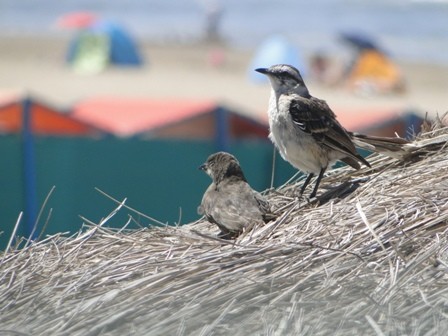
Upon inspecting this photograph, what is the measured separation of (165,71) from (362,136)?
29.6 m

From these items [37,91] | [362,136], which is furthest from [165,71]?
[362,136]

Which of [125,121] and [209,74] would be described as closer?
[125,121]

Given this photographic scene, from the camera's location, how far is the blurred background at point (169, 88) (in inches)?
497

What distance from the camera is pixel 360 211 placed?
546 cm

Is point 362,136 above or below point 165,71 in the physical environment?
above

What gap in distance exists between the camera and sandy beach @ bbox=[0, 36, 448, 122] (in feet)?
93.9

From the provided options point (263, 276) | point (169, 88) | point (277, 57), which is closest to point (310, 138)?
point (263, 276)

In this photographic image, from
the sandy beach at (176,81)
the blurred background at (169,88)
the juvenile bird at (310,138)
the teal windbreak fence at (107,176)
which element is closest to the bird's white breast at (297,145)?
the juvenile bird at (310,138)

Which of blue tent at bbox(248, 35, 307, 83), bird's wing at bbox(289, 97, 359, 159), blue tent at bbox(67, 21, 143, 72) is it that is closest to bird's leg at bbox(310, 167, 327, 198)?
bird's wing at bbox(289, 97, 359, 159)

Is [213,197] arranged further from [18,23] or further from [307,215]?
[18,23]

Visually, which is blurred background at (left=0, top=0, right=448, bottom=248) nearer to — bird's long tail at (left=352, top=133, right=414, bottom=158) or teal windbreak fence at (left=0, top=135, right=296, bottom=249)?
teal windbreak fence at (left=0, top=135, right=296, bottom=249)

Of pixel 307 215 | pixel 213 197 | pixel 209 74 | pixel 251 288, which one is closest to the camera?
pixel 251 288

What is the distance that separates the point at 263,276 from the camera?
4.86 meters

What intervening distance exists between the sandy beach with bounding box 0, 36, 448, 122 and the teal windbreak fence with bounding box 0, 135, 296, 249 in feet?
36.0
